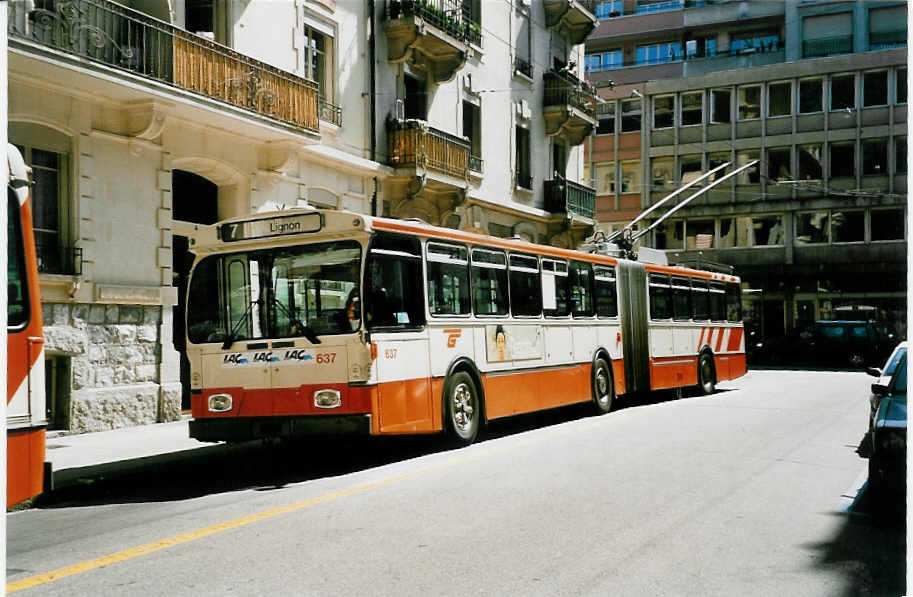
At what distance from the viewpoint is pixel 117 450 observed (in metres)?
12.1

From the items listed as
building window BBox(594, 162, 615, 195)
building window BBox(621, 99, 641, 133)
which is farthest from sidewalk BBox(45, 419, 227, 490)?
building window BBox(621, 99, 641, 133)

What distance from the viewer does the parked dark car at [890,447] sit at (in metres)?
7.02

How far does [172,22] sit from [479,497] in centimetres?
1126

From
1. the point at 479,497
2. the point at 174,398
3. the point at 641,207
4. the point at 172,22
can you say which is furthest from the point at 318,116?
the point at 641,207

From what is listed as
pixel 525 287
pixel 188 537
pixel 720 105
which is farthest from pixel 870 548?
pixel 720 105

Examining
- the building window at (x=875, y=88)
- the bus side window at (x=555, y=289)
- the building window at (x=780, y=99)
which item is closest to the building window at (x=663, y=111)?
the building window at (x=780, y=99)

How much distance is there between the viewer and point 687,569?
5.94 m

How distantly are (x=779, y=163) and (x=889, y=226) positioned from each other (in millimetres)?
17750

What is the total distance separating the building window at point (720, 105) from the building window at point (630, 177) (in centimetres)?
461

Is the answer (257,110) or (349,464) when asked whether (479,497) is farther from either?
(257,110)

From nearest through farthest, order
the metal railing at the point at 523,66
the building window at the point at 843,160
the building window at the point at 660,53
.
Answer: the metal railing at the point at 523,66, the building window at the point at 843,160, the building window at the point at 660,53

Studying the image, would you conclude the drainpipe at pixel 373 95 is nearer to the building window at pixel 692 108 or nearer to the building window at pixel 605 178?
the building window at pixel 692 108

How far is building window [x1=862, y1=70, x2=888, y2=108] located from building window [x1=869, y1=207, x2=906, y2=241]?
185 inches

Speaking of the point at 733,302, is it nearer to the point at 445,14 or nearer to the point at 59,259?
the point at 445,14
